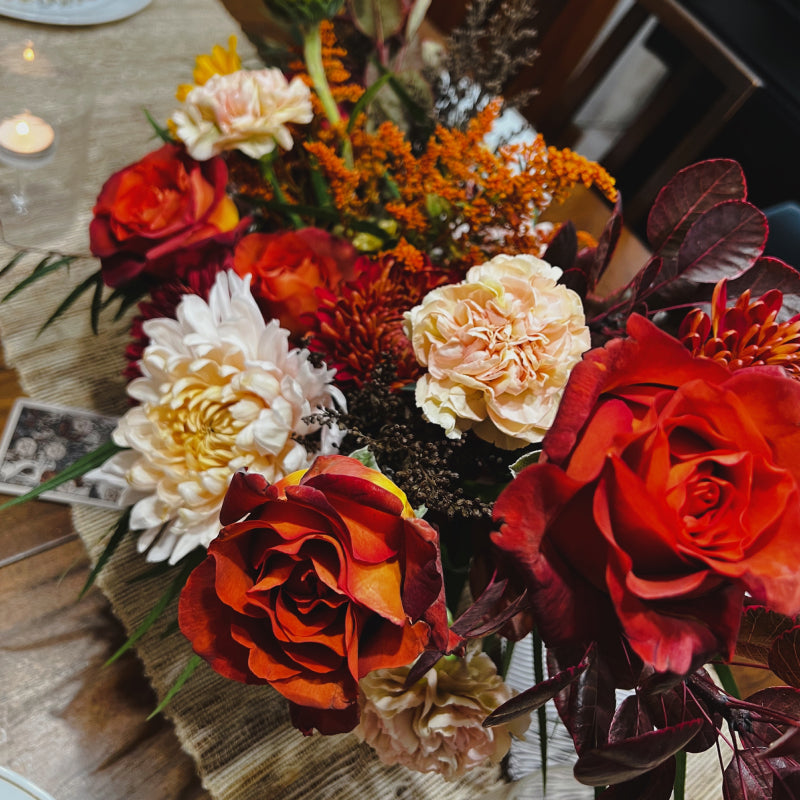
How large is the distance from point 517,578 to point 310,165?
48 centimetres

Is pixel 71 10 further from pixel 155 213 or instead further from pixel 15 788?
pixel 15 788

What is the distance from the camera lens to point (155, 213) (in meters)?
0.56

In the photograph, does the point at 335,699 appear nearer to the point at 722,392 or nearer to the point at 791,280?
the point at 722,392

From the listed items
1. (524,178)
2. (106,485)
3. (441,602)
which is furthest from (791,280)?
(106,485)

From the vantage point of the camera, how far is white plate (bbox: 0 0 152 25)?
0.93 m

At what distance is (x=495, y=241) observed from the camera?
1.94ft

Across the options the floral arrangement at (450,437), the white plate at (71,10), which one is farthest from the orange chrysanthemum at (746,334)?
the white plate at (71,10)

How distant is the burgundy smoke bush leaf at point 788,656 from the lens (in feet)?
1.09

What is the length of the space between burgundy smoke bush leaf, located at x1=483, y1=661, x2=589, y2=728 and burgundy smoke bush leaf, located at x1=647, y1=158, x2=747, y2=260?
296 millimetres

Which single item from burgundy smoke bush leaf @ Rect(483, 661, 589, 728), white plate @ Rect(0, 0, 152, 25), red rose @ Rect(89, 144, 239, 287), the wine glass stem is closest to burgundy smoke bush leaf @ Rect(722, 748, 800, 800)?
burgundy smoke bush leaf @ Rect(483, 661, 589, 728)

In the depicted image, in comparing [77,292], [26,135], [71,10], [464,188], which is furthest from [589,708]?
[71,10]

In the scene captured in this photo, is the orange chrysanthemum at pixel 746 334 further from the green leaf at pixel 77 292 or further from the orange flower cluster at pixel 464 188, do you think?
the green leaf at pixel 77 292

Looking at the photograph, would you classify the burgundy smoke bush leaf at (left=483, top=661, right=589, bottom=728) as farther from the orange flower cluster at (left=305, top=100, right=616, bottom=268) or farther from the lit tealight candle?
the lit tealight candle

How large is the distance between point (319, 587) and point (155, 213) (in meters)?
0.37
